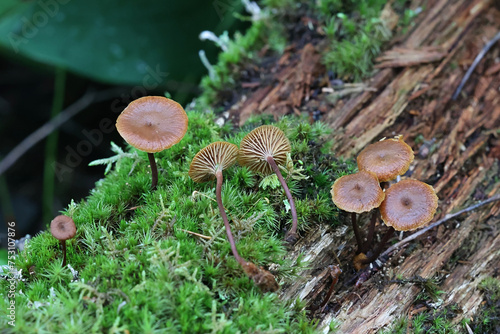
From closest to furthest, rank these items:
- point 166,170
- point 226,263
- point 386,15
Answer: point 226,263, point 166,170, point 386,15

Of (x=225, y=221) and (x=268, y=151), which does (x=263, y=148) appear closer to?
(x=268, y=151)

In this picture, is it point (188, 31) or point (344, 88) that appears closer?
point (344, 88)

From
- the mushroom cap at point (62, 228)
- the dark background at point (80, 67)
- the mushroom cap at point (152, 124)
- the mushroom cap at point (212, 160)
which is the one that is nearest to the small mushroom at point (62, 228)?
the mushroom cap at point (62, 228)

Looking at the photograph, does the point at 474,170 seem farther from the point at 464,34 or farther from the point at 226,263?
the point at 226,263

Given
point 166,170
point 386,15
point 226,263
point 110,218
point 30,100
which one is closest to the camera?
point 226,263

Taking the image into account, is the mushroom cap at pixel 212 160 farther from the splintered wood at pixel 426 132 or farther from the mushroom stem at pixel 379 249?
the mushroom stem at pixel 379 249

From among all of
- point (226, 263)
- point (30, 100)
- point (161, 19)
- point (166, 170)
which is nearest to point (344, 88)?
point (166, 170)
